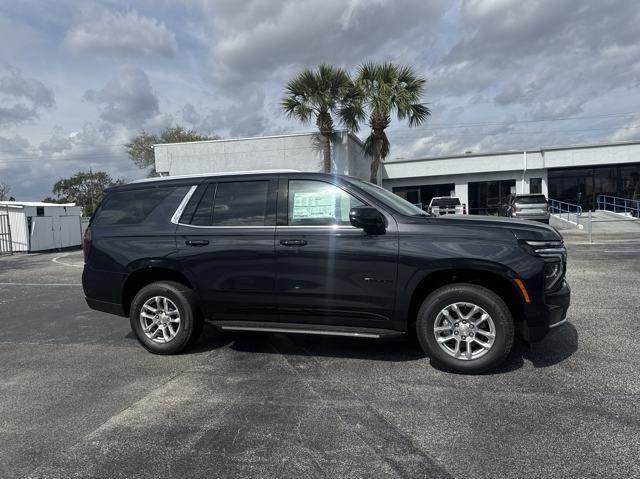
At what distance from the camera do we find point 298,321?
15.5ft

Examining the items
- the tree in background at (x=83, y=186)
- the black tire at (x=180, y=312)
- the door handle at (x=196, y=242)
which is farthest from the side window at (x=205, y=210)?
the tree in background at (x=83, y=186)

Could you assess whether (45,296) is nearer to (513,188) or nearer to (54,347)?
(54,347)

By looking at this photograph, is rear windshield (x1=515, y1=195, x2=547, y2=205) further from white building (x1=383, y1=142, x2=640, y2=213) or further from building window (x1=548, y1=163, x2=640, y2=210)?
building window (x1=548, y1=163, x2=640, y2=210)

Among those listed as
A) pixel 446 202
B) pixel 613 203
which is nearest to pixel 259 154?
pixel 446 202

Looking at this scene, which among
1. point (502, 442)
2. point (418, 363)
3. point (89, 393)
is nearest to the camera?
point (502, 442)

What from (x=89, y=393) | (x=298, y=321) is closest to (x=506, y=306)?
(x=298, y=321)

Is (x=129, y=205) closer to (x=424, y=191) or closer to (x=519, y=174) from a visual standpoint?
(x=424, y=191)

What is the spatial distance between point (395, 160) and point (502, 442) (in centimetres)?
2965

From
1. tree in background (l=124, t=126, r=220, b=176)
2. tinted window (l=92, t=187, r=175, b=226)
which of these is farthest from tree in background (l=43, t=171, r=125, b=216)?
tinted window (l=92, t=187, r=175, b=226)

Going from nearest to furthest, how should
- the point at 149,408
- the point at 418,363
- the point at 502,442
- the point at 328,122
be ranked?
the point at 502,442 → the point at 149,408 → the point at 418,363 → the point at 328,122

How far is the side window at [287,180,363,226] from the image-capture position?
4621 mm

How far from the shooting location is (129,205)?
17.7 ft

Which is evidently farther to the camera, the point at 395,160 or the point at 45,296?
the point at 395,160

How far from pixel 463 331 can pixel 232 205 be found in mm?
2539
